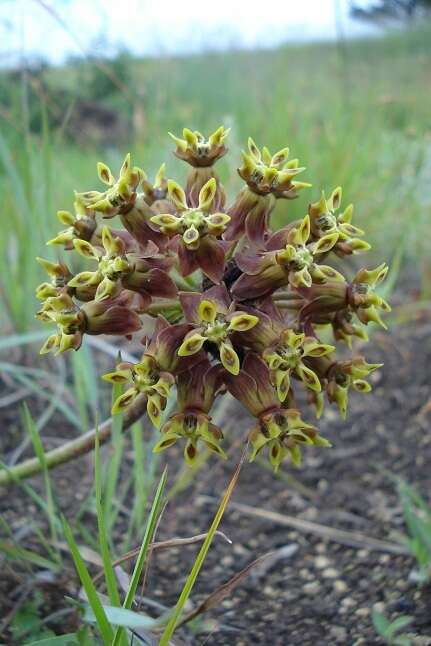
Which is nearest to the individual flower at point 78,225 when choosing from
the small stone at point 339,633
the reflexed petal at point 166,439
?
the reflexed petal at point 166,439

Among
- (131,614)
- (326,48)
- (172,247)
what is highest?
(326,48)

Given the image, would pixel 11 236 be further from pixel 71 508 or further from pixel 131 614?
pixel 131 614

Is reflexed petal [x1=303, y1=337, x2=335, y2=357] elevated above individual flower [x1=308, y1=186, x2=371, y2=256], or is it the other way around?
individual flower [x1=308, y1=186, x2=371, y2=256]

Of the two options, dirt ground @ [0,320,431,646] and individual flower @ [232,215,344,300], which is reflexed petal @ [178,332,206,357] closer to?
individual flower @ [232,215,344,300]

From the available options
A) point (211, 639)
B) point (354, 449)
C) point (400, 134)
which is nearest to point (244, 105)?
point (400, 134)

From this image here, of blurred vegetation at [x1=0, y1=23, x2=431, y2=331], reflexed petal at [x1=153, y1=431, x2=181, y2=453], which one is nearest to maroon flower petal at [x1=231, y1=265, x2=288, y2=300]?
reflexed petal at [x1=153, y1=431, x2=181, y2=453]

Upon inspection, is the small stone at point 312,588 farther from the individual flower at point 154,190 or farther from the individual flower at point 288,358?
the individual flower at point 154,190
